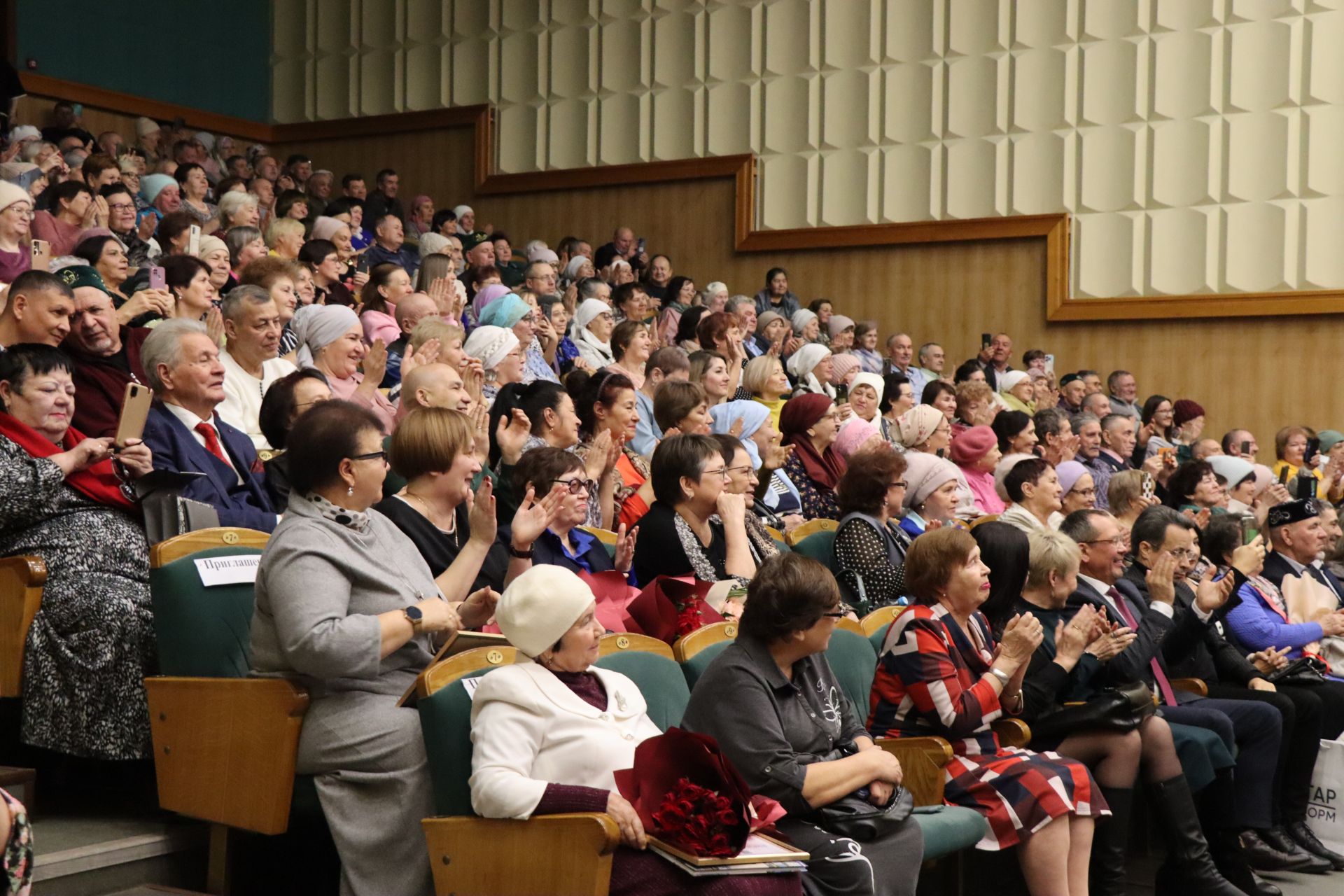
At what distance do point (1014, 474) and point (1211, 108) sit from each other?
5.38 metres

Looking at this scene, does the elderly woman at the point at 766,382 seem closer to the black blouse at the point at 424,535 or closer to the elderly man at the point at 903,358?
the elderly man at the point at 903,358

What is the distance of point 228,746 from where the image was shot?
2312 millimetres

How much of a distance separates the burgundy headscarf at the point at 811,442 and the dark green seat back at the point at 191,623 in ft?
9.23

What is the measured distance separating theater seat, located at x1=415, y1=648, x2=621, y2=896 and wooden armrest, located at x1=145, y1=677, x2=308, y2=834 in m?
0.25

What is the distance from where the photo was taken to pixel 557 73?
11.2m

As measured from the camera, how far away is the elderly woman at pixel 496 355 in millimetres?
4648

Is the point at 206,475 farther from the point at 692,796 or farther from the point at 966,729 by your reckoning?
the point at 966,729

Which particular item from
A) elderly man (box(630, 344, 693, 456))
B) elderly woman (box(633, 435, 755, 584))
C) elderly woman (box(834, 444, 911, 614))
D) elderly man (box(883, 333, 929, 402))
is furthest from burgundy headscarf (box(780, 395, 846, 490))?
elderly man (box(883, 333, 929, 402))

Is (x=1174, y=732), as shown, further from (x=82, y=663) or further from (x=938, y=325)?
(x=938, y=325)

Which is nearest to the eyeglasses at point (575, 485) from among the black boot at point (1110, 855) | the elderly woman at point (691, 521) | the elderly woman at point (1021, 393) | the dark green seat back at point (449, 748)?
the elderly woman at point (691, 521)

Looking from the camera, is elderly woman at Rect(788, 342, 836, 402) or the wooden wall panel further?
the wooden wall panel

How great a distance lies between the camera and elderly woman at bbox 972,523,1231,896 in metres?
3.13

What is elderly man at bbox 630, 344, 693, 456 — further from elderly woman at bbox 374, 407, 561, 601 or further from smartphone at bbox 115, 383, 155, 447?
smartphone at bbox 115, 383, 155, 447

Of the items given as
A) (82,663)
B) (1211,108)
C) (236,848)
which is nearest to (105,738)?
(82,663)
